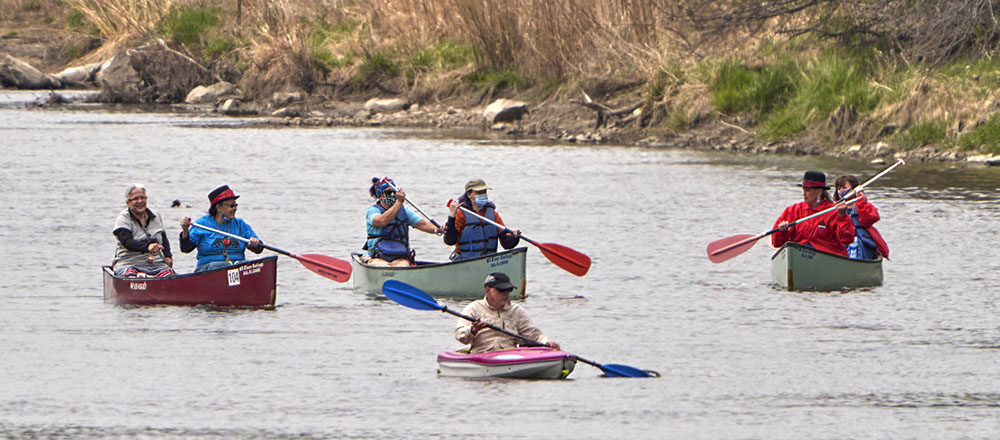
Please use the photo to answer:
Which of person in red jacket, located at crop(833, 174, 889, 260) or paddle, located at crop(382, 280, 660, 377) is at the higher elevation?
person in red jacket, located at crop(833, 174, 889, 260)

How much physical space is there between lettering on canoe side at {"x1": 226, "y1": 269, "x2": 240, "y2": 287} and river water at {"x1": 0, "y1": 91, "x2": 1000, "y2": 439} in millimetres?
319

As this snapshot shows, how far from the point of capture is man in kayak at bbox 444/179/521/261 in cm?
1541

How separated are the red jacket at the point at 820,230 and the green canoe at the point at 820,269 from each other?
7.8 inches

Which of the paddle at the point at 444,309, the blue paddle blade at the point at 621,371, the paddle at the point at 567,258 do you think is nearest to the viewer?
the paddle at the point at 444,309

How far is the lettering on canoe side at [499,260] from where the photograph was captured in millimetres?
15296

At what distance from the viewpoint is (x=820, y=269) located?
53.0 feet

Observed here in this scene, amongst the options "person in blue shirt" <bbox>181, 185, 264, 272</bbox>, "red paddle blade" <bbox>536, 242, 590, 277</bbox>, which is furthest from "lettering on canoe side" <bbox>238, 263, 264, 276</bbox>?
"red paddle blade" <bbox>536, 242, 590, 277</bbox>

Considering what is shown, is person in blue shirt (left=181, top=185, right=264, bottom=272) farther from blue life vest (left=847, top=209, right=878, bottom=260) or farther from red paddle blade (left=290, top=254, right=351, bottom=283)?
blue life vest (left=847, top=209, right=878, bottom=260)

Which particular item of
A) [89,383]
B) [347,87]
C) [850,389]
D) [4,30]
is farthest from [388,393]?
[4,30]

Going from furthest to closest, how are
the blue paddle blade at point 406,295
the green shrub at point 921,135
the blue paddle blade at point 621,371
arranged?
the green shrub at point 921,135, the blue paddle blade at point 406,295, the blue paddle blade at point 621,371

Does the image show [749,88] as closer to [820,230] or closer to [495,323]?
[820,230]

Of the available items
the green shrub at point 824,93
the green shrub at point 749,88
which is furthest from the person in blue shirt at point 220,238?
the green shrub at point 749,88

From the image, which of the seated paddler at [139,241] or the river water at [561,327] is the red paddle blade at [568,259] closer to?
the river water at [561,327]

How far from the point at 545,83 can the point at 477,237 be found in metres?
20.7
